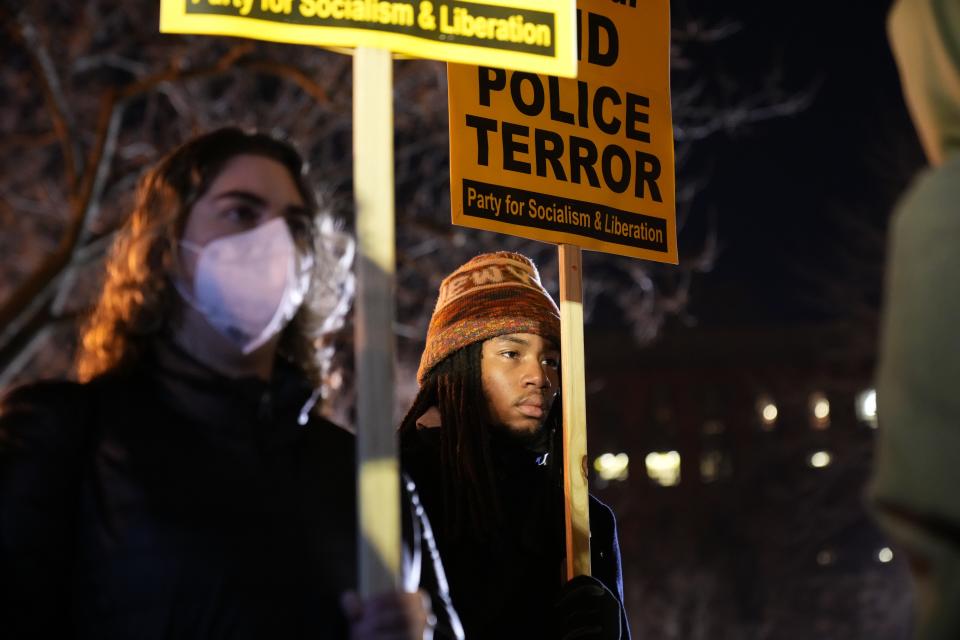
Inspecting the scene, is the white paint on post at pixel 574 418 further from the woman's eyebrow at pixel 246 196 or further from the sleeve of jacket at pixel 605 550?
the woman's eyebrow at pixel 246 196

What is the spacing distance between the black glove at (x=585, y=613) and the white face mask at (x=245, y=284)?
5.26 ft

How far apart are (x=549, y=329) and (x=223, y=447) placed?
2113 millimetres

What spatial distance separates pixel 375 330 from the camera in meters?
2.91

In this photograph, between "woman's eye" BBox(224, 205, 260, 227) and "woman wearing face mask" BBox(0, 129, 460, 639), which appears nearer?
"woman wearing face mask" BBox(0, 129, 460, 639)

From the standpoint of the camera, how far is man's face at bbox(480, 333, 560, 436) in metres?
4.51

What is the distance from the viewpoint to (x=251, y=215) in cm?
293

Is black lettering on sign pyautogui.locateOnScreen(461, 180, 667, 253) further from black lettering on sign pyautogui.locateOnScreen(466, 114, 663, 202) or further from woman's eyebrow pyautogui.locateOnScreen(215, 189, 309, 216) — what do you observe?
woman's eyebrow pyautogui.locateOnScreen(215, 189, 309, 216)

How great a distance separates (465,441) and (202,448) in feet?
5.71

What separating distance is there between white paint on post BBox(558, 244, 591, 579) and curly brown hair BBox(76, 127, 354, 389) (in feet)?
4.44

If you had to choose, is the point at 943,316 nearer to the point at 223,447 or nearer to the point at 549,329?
the point at 223,447

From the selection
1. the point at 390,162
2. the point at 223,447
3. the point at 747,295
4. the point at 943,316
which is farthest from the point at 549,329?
the point at 747,295

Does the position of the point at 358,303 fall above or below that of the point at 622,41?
below

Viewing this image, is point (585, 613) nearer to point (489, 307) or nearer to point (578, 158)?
point (489, 307)

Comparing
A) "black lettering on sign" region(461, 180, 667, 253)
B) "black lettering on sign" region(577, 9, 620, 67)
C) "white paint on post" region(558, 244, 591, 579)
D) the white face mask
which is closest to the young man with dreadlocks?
"white paint on post" region(558, 244, 591, 579)
